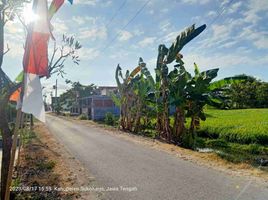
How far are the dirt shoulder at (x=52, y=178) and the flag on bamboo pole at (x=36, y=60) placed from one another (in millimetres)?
2268

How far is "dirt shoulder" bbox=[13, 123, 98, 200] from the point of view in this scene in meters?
6.67

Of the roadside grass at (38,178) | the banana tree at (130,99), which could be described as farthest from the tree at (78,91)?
the roadside grass at (38,178)

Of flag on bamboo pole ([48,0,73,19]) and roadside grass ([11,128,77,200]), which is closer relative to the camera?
flag on bamboo pole ([48,0,73,19])

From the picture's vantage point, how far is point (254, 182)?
730cm

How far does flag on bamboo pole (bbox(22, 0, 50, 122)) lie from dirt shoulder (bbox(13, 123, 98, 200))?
7.44ft

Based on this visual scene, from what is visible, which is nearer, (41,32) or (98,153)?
(41,32)

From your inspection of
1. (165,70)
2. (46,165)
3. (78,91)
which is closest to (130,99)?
(165,70)

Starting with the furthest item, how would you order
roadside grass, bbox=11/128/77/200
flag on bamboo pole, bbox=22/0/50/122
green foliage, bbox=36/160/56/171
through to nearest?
green foliage, bbox=36/160/56/171, roadside grass, bbox=11/128/77/200, flag on bamboo pole, bbox=22/0/50/122

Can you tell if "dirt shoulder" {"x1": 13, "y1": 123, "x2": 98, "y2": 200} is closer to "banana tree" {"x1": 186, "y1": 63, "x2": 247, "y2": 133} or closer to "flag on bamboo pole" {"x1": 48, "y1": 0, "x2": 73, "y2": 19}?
"flag on bamboo pole" {"x1": 48, "y1": 0, "x2": 73, "y2": 19}

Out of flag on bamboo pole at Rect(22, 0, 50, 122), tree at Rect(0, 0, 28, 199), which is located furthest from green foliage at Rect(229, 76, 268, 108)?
flag on bamboo pole at Rect(22, 0, 50, 122)

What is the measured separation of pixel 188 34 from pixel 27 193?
9.89 meters

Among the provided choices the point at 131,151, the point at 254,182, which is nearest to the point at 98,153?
the point at 131,151

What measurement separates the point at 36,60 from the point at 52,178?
150 inches

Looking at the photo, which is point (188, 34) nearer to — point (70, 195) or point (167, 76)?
point (167, 76)
